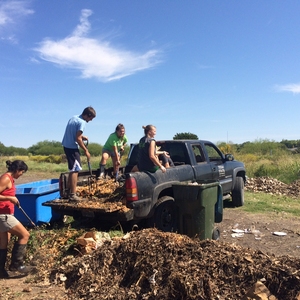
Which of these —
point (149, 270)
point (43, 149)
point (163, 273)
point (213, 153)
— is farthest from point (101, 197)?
point (43, 149)

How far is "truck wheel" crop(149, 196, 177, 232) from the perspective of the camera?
19.9ft

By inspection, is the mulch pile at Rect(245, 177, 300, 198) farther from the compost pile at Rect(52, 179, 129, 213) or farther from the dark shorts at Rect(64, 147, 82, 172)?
the dark shorts at Rect(64, 147, 82, 172)

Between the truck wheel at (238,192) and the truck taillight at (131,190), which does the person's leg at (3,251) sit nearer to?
the truck taillight at (131,190)

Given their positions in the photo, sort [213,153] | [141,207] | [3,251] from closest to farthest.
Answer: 1. [3,251]
2. [141,207]
3. [213,153]

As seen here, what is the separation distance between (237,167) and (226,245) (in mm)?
5399

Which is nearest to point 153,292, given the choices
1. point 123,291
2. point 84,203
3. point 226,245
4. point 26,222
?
point 123,291

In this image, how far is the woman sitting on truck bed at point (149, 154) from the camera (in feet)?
20.6

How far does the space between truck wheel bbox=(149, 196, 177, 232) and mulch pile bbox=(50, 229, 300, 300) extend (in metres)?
1.22

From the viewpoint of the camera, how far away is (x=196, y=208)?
18.8 feet

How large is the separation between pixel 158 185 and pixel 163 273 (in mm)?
2191

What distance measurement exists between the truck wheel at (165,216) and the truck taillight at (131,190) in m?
0.56

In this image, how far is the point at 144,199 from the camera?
5824mm

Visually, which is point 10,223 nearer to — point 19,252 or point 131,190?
point 19,252

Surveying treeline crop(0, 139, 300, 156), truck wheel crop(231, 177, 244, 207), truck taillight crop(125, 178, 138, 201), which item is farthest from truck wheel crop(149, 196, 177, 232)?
treeline crop(0, 139, 300, 156)
